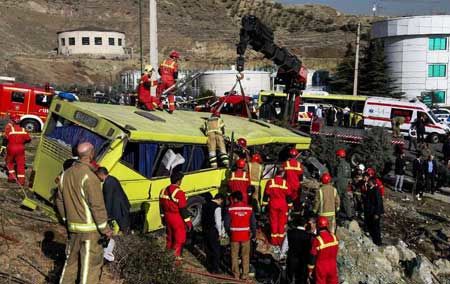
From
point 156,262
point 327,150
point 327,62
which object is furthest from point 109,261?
point 327,62

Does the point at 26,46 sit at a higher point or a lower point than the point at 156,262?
higher

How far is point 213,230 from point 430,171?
40.4ft

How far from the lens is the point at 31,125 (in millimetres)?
22016

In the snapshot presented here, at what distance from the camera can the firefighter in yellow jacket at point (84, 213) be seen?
6227 millimetres

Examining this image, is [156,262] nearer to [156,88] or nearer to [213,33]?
[156,88]

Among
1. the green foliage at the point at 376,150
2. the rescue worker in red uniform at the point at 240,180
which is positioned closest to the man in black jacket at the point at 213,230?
the rescue worker in red uniform at the point at 240,180

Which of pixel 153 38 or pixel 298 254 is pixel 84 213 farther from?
pixel 153 38

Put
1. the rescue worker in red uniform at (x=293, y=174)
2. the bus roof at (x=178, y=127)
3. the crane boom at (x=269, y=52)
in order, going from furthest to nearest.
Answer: the crane boom at (x=269, y=52), the rescue worker in red uniform at (x=293, y=174), the bus roof at (x=178, y=127)

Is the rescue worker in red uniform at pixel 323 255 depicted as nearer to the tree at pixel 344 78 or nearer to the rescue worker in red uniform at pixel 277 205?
the rescue worker in red uniform at pixel 277 205

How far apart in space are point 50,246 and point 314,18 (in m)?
117

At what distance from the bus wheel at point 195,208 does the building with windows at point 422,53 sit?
43.0 m

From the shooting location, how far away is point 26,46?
269 feet

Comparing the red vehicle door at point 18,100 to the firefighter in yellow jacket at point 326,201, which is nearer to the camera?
the firefighter in yellow jacket at point 326,201

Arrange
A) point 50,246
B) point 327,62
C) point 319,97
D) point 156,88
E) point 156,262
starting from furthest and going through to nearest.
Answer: point 327,62 → point 319,97 → point 156,88 → point 50,246 → point 156,262
